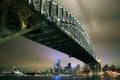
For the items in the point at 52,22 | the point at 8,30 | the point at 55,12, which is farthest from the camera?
the point at 55,12

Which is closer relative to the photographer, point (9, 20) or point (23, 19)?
point (23, 19)

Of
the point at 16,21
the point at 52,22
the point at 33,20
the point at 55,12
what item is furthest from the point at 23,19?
the point at 55,12

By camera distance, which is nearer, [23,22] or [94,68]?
[23,22]

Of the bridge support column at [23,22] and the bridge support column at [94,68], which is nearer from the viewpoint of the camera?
the bridge support column at [23,22]

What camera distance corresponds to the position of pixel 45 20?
22.0 metres

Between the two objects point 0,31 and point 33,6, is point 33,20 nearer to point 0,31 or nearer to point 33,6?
point 33,6

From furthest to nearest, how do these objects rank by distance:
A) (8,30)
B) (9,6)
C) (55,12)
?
(55,12) < (8,30) < (9,6)

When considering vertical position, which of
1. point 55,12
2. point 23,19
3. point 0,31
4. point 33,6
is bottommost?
point 0,31

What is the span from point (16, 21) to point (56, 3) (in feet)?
25.6

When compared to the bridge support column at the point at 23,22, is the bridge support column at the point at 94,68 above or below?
below

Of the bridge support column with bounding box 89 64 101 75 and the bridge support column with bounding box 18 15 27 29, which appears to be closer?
the bridge support column with bounding box 18 15 27 29

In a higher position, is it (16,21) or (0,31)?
(16,21)

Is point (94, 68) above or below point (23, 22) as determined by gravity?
below

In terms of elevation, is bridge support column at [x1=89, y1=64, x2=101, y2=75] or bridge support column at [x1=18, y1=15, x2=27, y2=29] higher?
bridge support column at [x1=18, y1=15, x2=27, y2=29]
